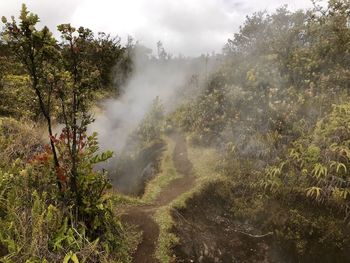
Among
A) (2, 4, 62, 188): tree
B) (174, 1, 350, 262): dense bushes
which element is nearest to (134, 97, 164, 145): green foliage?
(174, 1, 350, 262): dense bushes

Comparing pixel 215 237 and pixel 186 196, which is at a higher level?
pixel 186 196

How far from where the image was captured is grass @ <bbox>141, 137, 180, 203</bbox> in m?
12.5

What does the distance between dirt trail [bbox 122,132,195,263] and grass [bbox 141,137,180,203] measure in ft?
0.52

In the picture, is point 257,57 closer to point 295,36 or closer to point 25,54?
point 295,36

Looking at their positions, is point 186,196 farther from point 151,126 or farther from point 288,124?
point 151,126

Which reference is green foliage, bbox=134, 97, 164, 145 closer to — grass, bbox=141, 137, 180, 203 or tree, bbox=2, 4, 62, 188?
grass, bbox=141, 137, 180, 203

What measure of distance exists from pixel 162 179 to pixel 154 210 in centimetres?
278

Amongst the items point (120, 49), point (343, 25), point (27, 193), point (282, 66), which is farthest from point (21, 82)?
point (343, 25)

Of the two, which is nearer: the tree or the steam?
the tree

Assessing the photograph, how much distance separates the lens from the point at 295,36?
58.1 ft

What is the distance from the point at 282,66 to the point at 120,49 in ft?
37.9

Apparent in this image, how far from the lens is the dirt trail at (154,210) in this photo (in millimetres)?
9109

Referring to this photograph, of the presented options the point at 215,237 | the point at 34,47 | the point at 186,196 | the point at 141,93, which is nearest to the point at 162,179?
the point at 186,196

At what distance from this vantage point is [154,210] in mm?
→ 10984
